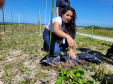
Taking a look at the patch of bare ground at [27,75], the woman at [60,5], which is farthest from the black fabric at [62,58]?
the woman at [60,5]

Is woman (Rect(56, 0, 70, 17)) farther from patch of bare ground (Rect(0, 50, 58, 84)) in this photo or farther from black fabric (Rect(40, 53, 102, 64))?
patch of bare ground (Rect(0, 50, 58, 84))

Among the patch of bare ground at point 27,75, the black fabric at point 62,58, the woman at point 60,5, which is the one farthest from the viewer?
the woman at point 60,5

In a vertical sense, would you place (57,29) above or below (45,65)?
above

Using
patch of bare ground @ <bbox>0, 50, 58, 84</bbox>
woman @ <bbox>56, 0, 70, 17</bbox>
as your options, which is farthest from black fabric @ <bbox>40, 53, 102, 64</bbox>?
woman @ <bbox>56, 0, 70, 17</bbox>

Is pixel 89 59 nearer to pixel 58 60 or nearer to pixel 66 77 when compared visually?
pixel 58 60

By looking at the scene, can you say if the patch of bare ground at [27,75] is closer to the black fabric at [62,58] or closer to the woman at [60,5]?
the black fabric at [62,58]

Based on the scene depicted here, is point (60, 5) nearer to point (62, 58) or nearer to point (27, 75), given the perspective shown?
point (62, 58)

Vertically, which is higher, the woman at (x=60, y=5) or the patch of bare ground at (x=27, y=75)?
the woman at (x=60, y=5)

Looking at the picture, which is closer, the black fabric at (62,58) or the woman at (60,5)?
the black fabric at (62,58)

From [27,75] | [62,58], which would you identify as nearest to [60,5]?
[62,58]

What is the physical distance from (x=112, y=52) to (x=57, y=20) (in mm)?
1689

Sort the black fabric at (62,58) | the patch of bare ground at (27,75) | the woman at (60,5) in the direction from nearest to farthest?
the patch of bare ground at (27,75) < the black fabric at (62,58) < the woman at (60,5)

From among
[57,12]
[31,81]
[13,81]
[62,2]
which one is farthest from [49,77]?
[62,2]

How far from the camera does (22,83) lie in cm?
126
